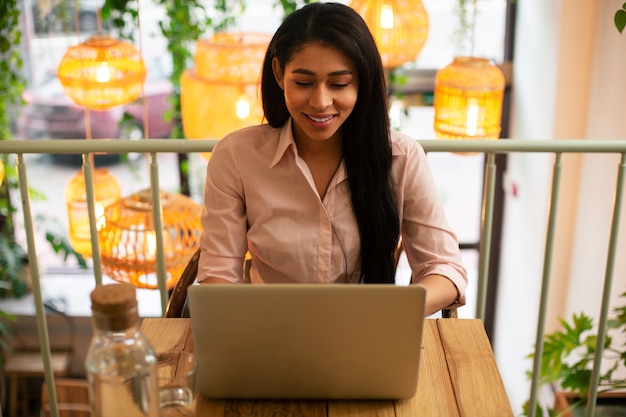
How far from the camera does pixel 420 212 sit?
5.70ft

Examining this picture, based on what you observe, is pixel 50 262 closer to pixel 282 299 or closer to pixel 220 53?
pixel 220 53

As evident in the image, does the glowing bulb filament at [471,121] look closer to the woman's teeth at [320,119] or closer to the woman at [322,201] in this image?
the woman at [322,201]

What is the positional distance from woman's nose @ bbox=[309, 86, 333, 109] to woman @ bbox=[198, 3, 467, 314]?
72mm

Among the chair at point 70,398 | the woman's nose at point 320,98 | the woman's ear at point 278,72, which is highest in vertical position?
the woman's ear at point 278,72

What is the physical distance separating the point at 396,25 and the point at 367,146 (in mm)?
2010

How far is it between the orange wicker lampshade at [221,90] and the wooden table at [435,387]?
6.36 feet

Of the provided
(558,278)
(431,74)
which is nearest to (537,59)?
(431,74)

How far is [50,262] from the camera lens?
17.9 feet

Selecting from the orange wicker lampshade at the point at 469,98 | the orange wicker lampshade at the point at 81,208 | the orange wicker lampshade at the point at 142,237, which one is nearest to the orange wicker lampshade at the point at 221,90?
the orange wicker lampshade at the point at 142,237

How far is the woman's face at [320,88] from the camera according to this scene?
1.57 m

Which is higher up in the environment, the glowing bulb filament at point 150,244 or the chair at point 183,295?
the chair at point 183,295

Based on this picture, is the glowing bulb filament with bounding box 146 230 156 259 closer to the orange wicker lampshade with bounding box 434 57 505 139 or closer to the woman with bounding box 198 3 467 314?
the woman with bounding box 198 3 467 314

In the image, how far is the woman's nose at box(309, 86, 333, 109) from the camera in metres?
1.57

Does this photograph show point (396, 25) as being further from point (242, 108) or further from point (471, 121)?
point (242, 108)
